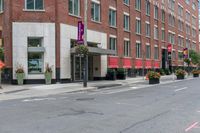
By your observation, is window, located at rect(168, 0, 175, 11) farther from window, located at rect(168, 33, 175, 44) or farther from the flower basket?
the flower basket

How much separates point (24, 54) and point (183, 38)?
49486 mm

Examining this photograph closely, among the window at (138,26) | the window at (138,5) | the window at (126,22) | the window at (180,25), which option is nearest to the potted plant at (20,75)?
the window at (126,22)

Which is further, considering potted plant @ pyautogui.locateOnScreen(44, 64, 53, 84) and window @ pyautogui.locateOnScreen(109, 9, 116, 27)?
window @ pyautogui.locateOnScreen(109, 9, 116, 27)

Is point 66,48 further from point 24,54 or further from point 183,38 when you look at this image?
point 183,38

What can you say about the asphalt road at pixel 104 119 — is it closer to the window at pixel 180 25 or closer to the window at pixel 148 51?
the window at pixel 148 51

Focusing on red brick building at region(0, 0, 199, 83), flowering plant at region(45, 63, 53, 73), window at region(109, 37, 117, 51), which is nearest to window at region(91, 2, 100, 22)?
red brick building at region(0, 0, 199, 83)

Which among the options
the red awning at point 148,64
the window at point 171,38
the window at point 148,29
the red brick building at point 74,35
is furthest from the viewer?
the window at point 171,38

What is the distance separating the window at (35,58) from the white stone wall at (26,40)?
352 mm

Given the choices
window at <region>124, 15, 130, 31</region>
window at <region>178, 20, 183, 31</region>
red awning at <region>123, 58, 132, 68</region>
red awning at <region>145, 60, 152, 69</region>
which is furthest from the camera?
window at <region>178, 20, 183, 31</region>

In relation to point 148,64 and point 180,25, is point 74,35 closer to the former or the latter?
point 148,64

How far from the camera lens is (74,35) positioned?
3275cm

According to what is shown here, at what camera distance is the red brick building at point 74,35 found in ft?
98.6

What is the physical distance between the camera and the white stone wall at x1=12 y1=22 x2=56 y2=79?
1174 inches

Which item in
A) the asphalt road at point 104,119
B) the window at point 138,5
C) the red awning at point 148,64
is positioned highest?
the window at point 138,5
